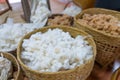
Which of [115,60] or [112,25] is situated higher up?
[112,25]

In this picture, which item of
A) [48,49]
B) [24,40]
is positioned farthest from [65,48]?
[24,40]

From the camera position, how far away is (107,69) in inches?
31.4

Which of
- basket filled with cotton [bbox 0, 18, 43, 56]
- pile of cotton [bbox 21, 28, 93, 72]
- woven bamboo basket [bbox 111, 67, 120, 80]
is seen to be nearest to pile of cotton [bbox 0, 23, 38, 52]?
basket filled with cotton [bbox 0, 18, 43, 56]

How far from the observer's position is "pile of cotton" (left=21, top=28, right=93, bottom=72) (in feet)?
1.98

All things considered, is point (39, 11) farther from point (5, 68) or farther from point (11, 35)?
point (5, 68)

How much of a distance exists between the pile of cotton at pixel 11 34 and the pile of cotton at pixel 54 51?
0.34ft

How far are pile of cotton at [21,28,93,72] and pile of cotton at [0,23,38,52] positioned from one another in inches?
4.1

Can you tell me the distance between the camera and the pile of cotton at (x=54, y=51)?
0.60m

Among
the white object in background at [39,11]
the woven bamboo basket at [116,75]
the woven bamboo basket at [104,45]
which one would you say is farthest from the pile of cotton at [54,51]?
the white object in background at [39,11]

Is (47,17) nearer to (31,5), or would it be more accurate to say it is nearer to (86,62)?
(31,5)

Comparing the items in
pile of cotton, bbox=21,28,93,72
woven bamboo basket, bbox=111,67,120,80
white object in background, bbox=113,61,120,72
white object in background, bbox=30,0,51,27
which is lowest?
white object in background, bbox=113,61,120,72

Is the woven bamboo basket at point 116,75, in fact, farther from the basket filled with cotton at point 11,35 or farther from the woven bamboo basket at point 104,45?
the basket filled with cotton at point 11,35

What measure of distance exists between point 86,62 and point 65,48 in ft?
0.34

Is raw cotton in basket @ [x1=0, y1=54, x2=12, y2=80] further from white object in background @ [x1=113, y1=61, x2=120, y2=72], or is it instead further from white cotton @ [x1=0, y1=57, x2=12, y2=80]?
white object in background @ [x1=113, y1=61, x2=120, y2=72]
